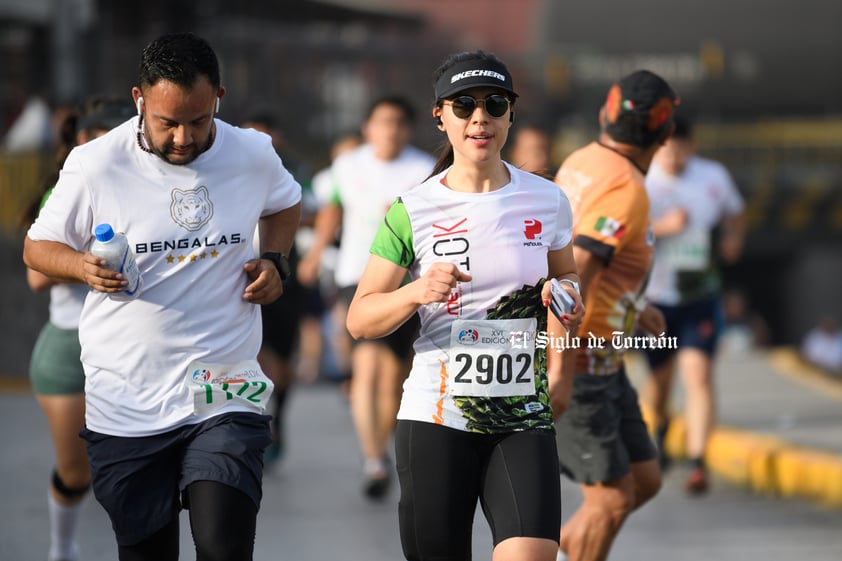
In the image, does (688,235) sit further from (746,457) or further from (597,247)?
(597,247)

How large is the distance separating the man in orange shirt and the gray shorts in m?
1.94

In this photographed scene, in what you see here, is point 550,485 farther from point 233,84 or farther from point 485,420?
point 233,84

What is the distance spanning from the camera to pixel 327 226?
31.7 feet

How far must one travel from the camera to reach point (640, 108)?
18.9 feet

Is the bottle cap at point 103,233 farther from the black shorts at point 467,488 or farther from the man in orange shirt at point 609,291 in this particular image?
the man in orange shirt at point 609,291

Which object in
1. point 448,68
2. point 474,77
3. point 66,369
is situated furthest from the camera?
point 66,369

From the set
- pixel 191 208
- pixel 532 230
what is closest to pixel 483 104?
pixel 532 230

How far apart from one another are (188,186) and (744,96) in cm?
2572

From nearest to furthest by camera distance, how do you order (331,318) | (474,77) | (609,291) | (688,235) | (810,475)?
(474,77)
(609,291)
(810,475)
(688,235)
(331,318)

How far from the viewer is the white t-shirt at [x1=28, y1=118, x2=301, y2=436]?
4621mm

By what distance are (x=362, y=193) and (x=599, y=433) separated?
13.2 feet

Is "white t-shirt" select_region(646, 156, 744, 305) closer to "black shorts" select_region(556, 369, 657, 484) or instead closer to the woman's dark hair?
"black shorts" select_region(556, 369, 657, 484)

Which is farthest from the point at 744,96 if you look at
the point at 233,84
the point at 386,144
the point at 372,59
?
the point at 386,144

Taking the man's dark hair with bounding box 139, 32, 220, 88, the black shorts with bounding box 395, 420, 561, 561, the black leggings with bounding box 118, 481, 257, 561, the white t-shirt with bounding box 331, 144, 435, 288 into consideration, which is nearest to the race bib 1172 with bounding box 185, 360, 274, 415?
the black leggings with bounding box 118, 481, 257, 561
